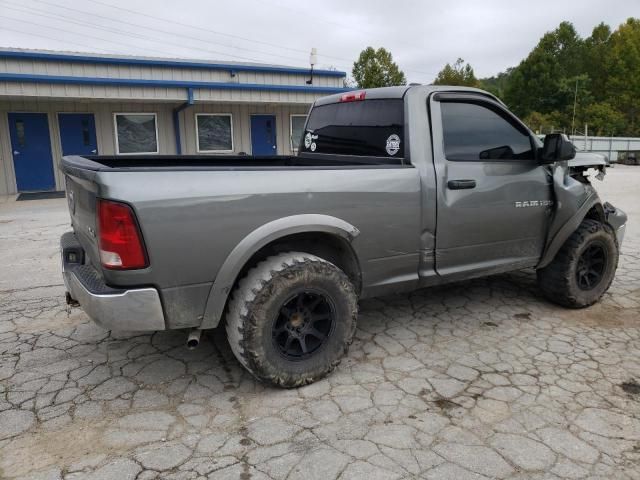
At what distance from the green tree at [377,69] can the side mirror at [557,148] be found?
37.3 metres

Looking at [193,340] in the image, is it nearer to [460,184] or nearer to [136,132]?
[460,184]

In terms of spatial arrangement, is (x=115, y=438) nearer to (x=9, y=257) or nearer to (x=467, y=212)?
(x=467, y=212)

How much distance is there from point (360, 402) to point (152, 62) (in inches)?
558

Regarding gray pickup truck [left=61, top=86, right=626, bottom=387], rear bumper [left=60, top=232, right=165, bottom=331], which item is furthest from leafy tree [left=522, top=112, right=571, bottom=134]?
rear bumper [left=60, top=232, right=165, bottom=331]

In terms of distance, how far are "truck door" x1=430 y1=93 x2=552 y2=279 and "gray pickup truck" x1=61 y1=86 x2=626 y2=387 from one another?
12 millimetres

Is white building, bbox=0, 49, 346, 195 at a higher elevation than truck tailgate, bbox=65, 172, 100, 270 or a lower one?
higher

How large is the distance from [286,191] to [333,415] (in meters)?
1.30

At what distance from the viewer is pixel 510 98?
5053 centimetres

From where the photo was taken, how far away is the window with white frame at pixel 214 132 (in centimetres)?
1609

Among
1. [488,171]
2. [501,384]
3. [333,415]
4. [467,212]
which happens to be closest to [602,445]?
[501,384]

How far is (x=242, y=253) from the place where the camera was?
2.82m

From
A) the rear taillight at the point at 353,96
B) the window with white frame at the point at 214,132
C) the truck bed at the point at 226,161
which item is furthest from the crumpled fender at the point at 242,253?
the window with white frame at the point at 214,132

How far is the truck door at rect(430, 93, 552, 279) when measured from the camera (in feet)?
11.8

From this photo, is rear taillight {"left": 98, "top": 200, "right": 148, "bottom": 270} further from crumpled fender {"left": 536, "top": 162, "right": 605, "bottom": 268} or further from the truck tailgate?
crumpled fender {"left": 536, "top": 162, "right": 605, "bottom": 268}
